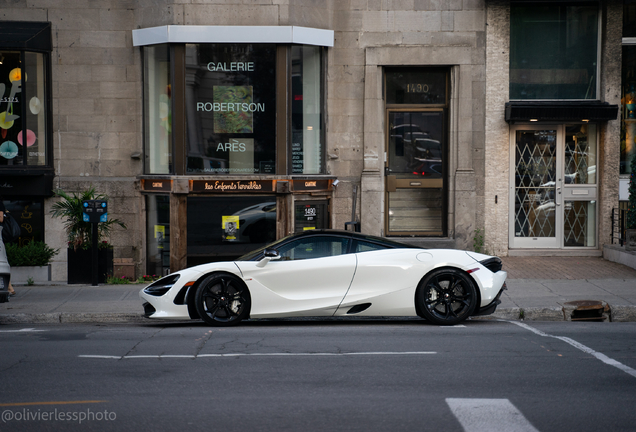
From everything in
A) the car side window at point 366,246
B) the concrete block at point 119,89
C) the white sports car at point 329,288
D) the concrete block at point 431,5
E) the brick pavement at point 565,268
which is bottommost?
the brick pavement at point 565,268

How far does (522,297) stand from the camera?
10.6 meters

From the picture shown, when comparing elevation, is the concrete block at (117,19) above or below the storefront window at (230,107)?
above

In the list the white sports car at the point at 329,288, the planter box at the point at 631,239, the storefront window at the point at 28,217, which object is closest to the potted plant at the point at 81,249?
the storefront window at the point at 28,217

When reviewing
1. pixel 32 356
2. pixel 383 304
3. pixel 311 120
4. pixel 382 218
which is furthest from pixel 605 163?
pixel 32 356

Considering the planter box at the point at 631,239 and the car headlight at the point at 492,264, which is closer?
the car headlight at the point at 492,264

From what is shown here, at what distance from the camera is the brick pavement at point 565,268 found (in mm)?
12541

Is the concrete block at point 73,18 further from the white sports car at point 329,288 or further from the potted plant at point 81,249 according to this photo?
the white sports car at point 329,288

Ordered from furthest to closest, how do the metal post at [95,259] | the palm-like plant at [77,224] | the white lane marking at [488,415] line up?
1. the palm-like plant at [77,224]
2. the metal post at [95,259]
3. the white lane marking at [488,415]

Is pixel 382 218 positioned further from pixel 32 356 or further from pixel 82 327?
pixel 32 356

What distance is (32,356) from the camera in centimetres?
693

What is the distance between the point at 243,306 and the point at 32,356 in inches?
104

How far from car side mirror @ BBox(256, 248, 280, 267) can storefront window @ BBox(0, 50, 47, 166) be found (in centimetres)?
793

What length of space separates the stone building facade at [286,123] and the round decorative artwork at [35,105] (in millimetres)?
378

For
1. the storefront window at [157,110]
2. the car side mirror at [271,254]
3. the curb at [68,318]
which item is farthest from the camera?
the storefront window at [157,110]
